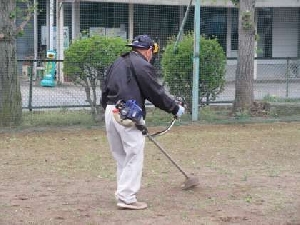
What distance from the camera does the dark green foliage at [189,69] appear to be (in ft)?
41.5

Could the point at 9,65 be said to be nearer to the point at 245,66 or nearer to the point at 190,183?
the point at 245,66

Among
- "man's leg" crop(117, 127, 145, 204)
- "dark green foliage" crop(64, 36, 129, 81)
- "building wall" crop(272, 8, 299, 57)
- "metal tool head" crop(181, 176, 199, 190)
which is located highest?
"building wall" crop(272, 8, 299, 57)

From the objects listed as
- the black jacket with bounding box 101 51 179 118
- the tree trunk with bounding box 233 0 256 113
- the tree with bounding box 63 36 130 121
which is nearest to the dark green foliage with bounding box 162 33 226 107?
the tree trunk with bounding box 233 0 256 113

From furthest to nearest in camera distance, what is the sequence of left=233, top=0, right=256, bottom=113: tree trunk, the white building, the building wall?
the building wall, the white building, left=233, top=0, right=256, bottom=113: tree trunk

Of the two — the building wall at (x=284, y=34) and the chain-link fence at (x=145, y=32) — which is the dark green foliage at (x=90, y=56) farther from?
the building wall at (x=284, y=34)

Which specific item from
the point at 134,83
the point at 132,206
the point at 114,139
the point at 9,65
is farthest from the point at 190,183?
the point at 9,65

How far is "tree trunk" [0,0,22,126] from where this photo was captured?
11.3m

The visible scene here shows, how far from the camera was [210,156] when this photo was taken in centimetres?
928

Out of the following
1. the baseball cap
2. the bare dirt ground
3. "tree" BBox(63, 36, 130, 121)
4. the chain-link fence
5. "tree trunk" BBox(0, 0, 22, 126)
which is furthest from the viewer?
the chain-link fence

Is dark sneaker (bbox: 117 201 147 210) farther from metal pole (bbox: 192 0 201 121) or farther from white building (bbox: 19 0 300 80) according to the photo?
white building (bbox: 19 0 300 80)

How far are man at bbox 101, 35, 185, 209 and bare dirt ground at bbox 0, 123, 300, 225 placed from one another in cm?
24

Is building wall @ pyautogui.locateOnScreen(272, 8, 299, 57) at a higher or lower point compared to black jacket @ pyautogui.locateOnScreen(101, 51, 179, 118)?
higher

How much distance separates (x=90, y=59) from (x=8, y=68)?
144 centimetres

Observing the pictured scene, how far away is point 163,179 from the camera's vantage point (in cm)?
774
